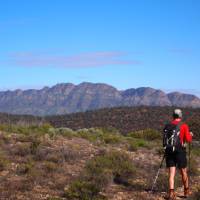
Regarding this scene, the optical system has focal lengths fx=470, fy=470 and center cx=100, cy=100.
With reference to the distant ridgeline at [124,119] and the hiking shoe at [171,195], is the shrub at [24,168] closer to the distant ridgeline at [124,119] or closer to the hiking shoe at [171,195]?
the hiking shoe at [171,195]

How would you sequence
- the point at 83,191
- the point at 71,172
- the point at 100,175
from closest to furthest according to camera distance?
the point at 83,191 < the point at 100,175 < the point at 71,172

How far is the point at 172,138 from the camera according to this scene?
38.5 feet

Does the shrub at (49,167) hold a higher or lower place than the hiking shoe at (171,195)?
higher

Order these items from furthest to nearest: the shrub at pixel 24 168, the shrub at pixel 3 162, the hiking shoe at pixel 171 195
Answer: the shrub at pixel 3 162 < the shrub at pixel 24 168 < the hiking shoe at pixel 171 195

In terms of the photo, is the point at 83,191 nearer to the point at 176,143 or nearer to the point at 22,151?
the point at 176,143

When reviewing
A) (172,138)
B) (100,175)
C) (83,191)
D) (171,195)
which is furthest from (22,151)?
(172,138)

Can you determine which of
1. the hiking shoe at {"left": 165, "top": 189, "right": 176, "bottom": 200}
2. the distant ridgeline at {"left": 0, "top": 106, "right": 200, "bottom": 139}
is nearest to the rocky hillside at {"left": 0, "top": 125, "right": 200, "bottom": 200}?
the hiking shoe at {"left": 165, "top": 189, "right": 176, "bottom": 200}

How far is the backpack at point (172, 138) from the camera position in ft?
38.6

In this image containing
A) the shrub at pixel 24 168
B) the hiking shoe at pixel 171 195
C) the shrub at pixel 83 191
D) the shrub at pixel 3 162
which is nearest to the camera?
the shrub at pixel 83 191

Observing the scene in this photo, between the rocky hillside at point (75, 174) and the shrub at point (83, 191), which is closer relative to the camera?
the shrub at point (83, 191)

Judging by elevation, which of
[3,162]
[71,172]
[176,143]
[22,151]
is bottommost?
[71,172]

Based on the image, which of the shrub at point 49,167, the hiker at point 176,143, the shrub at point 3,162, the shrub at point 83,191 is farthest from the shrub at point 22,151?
the hiker at point 176,143

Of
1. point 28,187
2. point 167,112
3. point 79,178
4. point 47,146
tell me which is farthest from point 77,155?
point 167,112

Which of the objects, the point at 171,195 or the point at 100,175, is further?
the point at 100,175
